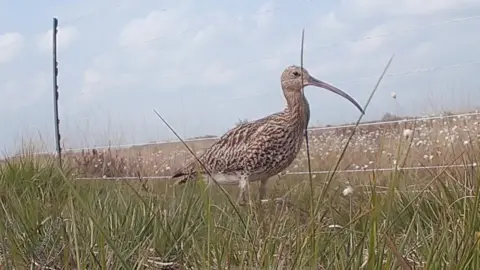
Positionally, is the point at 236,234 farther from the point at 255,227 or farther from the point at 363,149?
the point at 363,149

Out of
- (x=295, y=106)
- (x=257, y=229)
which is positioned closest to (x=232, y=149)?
(x=295, y=106)

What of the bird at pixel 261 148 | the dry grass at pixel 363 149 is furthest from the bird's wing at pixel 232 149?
the dry grass at pixel 363 149

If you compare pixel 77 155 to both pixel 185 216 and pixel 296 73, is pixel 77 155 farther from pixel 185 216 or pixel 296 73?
pixel 185 216

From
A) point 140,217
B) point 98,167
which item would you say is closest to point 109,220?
point 140,217

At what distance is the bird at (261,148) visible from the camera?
543cm

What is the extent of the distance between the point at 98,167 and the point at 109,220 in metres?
6.16

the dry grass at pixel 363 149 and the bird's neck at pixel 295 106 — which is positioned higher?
the bird's neck at pixel 295 106

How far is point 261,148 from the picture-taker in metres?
5.42

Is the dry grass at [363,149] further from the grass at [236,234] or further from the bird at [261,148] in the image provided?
the grass at [236,234]

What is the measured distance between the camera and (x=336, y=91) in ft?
18.6

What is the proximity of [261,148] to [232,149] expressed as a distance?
0.98 ft

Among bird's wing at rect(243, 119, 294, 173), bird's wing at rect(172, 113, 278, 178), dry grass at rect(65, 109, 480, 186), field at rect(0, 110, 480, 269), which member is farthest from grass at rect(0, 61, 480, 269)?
bird's wing at rect(172, 113, 278, 178)

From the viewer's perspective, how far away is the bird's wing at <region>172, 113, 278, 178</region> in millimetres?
5559

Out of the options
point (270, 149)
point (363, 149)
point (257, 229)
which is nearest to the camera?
→ point (257, 229)
